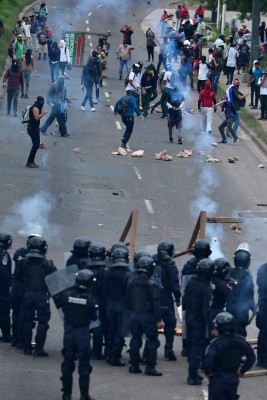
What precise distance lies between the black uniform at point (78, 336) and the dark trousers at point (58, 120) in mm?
17062

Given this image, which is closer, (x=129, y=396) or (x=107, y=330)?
(x=129, y=396)

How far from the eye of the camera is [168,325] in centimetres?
1593

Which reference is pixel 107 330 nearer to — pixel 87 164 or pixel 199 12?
pixel 87 164

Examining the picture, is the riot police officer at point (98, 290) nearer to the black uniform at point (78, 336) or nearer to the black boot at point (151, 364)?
the black boot at point (151, 364)

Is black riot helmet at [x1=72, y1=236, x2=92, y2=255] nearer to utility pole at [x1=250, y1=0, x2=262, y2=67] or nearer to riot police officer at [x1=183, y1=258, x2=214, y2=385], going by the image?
riot police officer at [x1=183, y1=258, x2=214, y2=385]

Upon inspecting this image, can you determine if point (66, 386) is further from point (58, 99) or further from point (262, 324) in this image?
point (58, 99)

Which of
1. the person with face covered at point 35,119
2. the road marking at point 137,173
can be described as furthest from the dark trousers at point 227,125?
the person with face covered at point 35,119

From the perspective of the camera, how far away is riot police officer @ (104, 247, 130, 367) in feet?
50.3

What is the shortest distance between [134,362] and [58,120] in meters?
17.0

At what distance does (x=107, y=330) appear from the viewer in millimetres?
15656

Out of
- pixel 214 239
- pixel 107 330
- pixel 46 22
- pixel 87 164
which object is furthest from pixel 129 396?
pixel 46 22

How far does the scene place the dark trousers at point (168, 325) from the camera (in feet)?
52.2

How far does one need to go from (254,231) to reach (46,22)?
21.7 metres

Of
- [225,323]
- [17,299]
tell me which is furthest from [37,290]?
[225,323]
